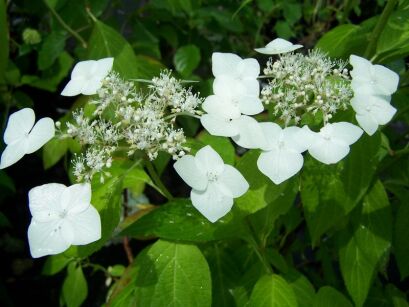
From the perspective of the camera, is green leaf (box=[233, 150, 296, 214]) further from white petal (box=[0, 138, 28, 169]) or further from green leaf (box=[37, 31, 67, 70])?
green leaf (box=[37, 31, 67, 70])

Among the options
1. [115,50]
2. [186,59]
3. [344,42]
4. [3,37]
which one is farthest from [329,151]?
[186,59]

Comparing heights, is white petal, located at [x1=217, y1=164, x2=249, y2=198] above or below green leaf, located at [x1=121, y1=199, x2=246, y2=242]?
above

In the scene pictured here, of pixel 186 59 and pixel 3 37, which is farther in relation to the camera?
pixel 186 59

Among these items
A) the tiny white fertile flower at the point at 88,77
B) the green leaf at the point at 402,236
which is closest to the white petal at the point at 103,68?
the tiny white fertile flower at the point at 88,77

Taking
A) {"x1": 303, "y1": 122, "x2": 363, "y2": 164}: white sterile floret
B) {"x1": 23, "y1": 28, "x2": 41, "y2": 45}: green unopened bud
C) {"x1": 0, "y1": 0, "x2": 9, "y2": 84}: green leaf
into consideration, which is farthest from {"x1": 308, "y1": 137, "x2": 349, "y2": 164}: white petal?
{"x1": 23, "y1": 28, "x2": 41, "y2": 45}: green unopened bud

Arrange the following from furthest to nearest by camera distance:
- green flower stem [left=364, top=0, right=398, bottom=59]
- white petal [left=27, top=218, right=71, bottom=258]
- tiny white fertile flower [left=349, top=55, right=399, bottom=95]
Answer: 1. green flower stem [left=364, top=0, right=398, bottom=59]
2. tiny white fertile flower [left=349, top=55, right=399, bottom=95]
3. white petal [left=27, top=218, right=71, bottom=258]

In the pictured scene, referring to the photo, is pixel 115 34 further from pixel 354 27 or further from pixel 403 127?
pixel 403 127

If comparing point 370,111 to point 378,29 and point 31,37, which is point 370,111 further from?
point 31,37
